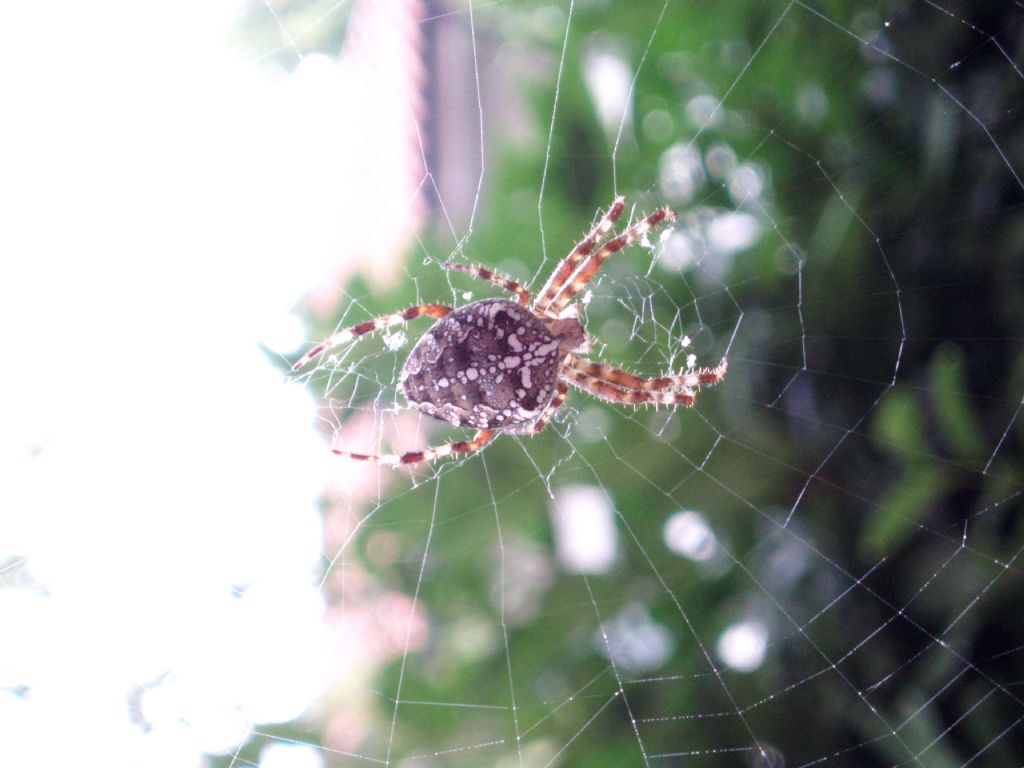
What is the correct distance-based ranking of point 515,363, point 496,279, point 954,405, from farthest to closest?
point 496,279, point 515,363, point 954,405

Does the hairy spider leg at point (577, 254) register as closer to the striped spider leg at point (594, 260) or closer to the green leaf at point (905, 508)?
the striped spider leg at point (594, 260)

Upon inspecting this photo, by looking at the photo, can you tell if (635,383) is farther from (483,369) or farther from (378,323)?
(378,323)

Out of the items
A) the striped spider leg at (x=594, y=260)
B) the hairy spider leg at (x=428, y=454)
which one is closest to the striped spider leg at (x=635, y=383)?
the striped spider leg at (x=594, y=260)

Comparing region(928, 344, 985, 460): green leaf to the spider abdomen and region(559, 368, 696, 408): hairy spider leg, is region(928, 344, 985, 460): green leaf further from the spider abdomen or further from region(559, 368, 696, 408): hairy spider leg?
the spider abdomen

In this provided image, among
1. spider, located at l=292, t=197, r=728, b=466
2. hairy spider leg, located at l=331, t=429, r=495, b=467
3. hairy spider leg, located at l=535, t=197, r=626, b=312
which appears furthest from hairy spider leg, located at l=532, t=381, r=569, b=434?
hairy spider leg, located at l=535, t=197, r=626, b=312

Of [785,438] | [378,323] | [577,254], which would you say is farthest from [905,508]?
[378,323]
